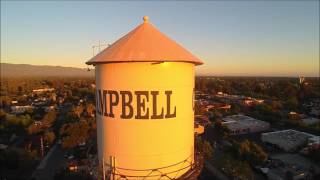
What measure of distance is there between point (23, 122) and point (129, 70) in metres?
41.4

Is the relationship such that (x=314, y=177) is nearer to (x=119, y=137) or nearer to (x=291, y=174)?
(x=291, y=174)

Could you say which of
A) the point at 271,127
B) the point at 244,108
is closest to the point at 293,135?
the point at 271,127

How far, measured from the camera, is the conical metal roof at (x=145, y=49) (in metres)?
6.64

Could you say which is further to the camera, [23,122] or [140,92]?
[23,122]

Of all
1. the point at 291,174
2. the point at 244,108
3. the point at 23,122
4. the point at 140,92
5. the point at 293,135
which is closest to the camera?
the point at 140,92

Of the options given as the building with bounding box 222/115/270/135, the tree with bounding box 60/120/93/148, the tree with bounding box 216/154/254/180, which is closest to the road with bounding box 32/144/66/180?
the tree with bounding box 60/120/93/148

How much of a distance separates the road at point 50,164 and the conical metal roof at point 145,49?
21.6m

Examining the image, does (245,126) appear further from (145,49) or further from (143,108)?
(143,108)

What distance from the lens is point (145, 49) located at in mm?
6902

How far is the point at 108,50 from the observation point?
7.34 meters

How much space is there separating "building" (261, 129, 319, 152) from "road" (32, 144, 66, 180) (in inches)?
933

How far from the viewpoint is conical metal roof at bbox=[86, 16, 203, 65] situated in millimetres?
6637

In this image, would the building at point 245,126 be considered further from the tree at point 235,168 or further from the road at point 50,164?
the road at point 50,164

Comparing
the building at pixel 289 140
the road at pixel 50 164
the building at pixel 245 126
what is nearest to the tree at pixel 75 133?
the road at pixel 50 164
